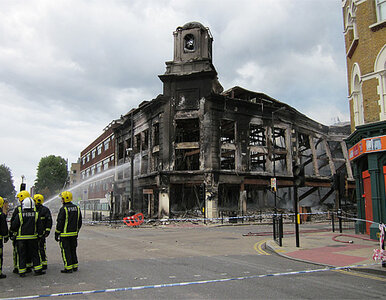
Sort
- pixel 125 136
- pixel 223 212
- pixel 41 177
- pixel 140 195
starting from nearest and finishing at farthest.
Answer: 1. pixel 223 212
2. pixel 140 195
3. pixel 125 136
4. pixel 41 177

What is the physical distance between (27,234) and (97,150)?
2325 inches

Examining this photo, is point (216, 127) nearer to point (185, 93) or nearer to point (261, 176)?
point (185, 93)

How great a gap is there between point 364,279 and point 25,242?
287 inches

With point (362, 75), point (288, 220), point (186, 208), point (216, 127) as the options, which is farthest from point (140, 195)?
point (362, 75)

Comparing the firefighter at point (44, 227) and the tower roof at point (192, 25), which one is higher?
the tower roof at point (192, 25)

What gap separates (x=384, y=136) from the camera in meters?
13.7

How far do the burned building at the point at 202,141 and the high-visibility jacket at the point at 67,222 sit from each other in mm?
20490

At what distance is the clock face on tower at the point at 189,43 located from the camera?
1341 inches

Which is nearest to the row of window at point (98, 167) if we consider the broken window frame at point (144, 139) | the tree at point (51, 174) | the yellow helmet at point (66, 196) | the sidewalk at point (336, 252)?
the broken window frame at point (144, 139)

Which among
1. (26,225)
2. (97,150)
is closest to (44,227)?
(26,225)

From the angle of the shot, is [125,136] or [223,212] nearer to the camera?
[223,212]

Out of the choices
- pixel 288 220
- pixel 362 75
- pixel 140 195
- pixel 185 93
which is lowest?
pixel 288 220

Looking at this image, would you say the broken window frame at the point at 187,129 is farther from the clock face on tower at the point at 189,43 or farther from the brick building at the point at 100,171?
the brick building at the point at 100,171

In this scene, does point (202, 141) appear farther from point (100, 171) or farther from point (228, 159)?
point (100, 171)
